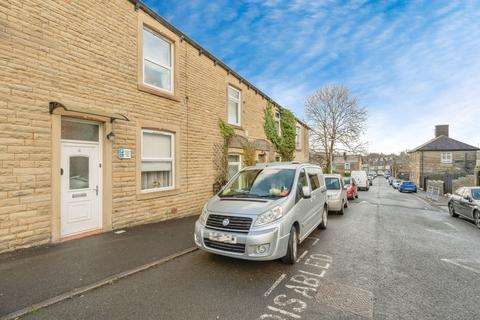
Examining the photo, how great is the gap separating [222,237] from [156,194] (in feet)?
13.3

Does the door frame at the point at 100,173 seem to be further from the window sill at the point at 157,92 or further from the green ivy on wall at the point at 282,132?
the green ivy on wall at the point at 282,132

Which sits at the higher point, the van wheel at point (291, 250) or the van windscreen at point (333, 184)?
the van windscreen at point (333, 184)

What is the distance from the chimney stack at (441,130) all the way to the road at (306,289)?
4503cm

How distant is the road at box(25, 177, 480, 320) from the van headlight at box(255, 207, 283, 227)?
2.96ft

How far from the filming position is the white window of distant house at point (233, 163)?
11.5 meters

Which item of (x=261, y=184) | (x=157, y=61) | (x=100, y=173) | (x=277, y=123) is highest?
(x=157, y=61)

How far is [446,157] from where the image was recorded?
119 ft

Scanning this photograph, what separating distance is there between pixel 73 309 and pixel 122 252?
6.11ft

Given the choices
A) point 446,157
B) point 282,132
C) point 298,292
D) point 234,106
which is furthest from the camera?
point 446,157

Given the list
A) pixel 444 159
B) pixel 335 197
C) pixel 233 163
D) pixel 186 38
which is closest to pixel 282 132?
pixel 233 163

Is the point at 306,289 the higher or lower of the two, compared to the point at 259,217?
lower

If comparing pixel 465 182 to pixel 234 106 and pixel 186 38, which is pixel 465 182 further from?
pixel 186 38

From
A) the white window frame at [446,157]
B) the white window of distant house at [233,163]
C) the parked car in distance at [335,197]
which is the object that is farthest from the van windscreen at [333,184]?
the white window frame at [446,157]

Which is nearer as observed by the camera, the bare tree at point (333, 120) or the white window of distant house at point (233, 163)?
the white window of distant house at point (233, 163)
